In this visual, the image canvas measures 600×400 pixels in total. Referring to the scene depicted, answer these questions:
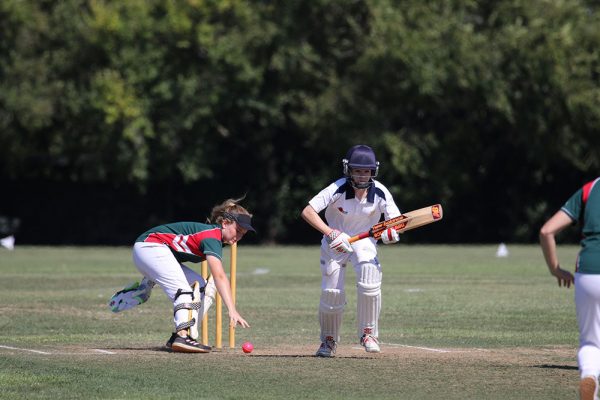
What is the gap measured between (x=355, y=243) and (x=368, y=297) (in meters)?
0.48

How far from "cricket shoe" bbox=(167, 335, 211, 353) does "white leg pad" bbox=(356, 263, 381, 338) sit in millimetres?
1383

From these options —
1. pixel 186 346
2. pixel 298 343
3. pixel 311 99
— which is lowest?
pixel 298 343

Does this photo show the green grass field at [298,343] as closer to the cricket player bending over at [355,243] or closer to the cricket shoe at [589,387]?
the cricket player bending over at [355,243]

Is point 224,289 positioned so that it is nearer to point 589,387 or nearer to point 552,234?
point 552,234

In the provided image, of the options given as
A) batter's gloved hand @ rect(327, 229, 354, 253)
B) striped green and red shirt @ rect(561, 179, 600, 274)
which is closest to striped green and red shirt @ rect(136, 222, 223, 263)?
batter's gloved hand @ rect(327, 229, 354, 253)

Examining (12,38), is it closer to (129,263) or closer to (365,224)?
(129,263)

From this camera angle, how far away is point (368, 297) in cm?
1073

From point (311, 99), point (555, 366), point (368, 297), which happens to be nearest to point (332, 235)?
point (368, 297)

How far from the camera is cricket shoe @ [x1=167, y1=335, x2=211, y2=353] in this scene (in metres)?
10.8

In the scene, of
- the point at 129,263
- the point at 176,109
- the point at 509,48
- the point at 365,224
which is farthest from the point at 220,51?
the point at 365,224

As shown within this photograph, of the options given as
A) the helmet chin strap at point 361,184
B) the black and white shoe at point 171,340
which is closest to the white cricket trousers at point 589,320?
the helmet chin strap at point 361,184

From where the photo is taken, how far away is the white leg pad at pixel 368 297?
1069 centimetres

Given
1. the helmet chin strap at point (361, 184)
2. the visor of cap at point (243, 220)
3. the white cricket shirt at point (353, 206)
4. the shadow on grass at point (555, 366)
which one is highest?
the helmet chin strap at point (361, 184)

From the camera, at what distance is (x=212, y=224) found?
1078cm
